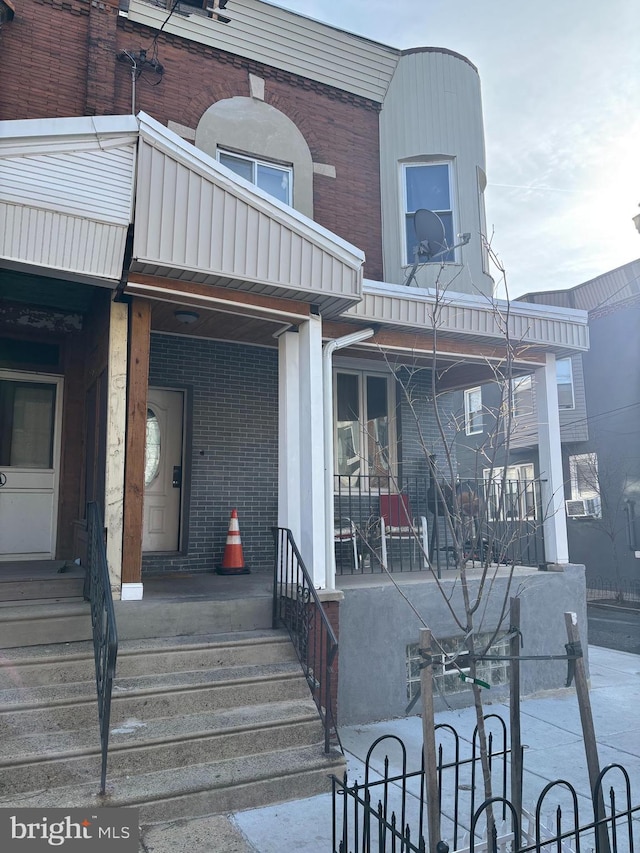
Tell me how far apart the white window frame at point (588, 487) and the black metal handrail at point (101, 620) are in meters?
16.2

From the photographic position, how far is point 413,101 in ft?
32.2

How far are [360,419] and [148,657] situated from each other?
5.07m

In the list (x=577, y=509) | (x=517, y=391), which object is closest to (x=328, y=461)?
(x=517, y=391)

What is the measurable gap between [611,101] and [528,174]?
1.78 meters

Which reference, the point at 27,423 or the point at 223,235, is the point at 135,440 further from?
the point at 27,423

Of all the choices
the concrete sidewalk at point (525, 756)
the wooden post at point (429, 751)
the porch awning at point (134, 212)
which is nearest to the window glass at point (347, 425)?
the porch awning at point (134, 212)

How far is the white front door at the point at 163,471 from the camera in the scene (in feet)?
24.1

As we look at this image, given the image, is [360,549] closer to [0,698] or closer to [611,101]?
[0,698]

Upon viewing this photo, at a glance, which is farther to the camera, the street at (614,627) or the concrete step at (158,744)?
the street at (614,627)

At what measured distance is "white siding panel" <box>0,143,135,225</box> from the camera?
4668 mm

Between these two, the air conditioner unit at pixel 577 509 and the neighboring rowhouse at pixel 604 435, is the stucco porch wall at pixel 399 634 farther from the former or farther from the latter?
the air conditioner unit at pixel 577 509

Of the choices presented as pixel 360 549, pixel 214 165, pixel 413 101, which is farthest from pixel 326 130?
pixel 360 549

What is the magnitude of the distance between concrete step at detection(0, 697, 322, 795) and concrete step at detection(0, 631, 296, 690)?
44 cm

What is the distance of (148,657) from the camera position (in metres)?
4.64
